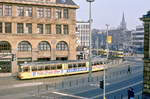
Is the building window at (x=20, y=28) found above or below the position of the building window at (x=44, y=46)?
above

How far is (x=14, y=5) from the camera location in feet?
176

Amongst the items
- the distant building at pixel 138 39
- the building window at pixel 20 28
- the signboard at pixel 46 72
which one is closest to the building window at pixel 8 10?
the building window at pixel 20 28

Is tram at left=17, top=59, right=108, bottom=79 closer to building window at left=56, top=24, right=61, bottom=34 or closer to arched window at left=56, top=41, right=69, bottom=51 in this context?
arched window at left=56, top=41, right=69, bottom=51

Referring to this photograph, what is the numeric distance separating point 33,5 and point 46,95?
2992 centimetres

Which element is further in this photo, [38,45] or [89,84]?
[38,45]

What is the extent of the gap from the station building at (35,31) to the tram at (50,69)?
7768 millimetres

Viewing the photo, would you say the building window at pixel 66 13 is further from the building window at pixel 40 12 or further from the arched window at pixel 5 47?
the arched window at pixel 5 47

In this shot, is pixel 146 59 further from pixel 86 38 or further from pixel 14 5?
pixel 86 38

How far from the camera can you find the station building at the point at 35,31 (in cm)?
5228

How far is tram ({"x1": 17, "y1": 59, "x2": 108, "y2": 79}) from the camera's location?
1703 inches

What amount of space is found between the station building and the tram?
777 cm

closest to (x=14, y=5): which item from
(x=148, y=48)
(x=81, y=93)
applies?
(x=81, y=93)

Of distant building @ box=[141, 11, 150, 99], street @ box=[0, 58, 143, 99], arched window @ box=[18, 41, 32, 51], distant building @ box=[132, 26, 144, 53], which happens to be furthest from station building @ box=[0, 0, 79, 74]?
distant building @ box=[132, 26, 144, 53]

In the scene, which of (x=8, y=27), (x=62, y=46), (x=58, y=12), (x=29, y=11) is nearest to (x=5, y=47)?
(x=8, y=27)
